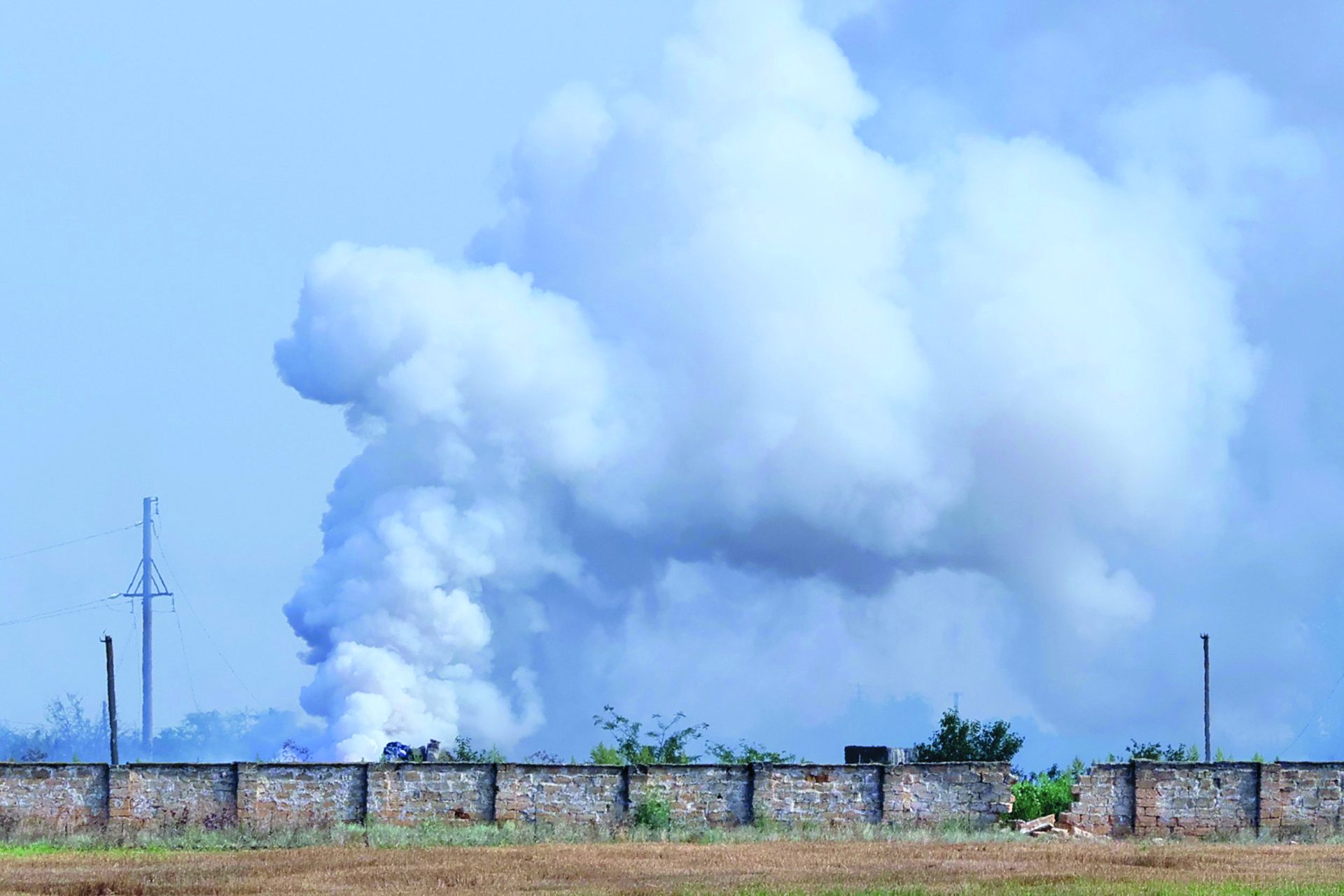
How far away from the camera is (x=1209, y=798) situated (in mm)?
40094

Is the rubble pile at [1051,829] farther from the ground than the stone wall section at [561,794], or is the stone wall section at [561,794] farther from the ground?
the stone wall section at [561,794]

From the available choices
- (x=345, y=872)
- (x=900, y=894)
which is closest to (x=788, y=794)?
(x=345, y=872)

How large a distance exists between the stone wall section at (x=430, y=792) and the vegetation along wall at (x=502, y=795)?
24mm

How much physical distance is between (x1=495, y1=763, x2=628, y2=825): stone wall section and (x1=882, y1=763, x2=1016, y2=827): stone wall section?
642 cm

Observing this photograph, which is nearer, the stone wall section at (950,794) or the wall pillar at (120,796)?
the stone wall section at (950,794)

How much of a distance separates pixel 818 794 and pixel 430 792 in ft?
30.5

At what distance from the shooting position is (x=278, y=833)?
3831cm

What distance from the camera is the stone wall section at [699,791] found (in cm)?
4075

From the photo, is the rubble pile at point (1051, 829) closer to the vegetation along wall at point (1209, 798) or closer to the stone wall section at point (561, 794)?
the vegetation along wall at point (1209, 798)

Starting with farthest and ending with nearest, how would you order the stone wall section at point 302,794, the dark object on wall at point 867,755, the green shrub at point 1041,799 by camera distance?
the dark object on wall at point 867,755 → the green shrub at point 1041,799 → the stone wall section at point 302,794

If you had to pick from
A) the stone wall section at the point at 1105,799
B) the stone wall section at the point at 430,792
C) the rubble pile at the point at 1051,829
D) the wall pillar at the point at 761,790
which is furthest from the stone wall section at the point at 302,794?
the stone wall section at the point at 1105,799

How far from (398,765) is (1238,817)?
19810mm

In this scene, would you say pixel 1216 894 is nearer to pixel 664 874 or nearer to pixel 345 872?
pixel 664 874

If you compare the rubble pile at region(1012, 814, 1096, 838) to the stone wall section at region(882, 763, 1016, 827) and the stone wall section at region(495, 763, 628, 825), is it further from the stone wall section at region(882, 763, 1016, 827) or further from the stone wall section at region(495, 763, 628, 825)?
the stone wall section at region(495, 763, 628, 825)
